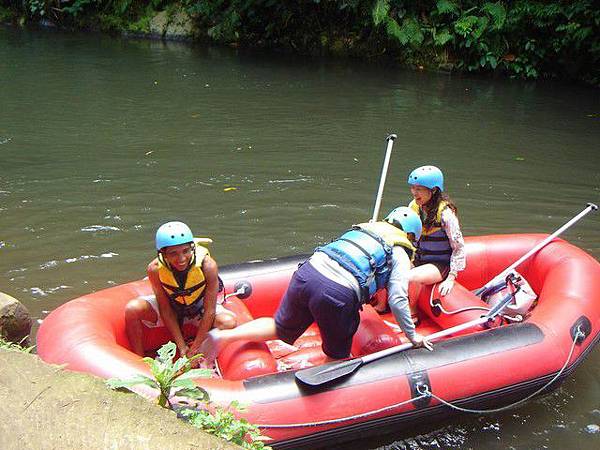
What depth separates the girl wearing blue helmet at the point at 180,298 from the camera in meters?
3.59

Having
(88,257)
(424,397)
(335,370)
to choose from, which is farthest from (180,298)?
(88,257)

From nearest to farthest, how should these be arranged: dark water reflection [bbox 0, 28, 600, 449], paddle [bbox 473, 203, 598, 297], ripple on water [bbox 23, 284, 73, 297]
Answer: paddle [bbox 473, 203, 598, 297]
ripple on water [bbox 23, 284, 73, 297]
dark water reflection [bbox 0, 28, 600, 449]

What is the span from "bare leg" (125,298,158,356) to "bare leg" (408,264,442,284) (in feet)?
5.64

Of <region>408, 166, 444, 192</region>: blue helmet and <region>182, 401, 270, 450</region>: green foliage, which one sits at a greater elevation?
<region>408, 166, 444, 192</region>: blue helmet

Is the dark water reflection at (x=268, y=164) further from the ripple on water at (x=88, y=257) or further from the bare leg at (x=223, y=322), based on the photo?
the bare leg at (x=223, y=322)

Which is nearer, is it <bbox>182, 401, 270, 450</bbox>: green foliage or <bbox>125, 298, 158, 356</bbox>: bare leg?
<bbox>182, 401, 270, 450</bbox>: green foliage

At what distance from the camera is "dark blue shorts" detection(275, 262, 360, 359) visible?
3369 mm

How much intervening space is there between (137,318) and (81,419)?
1.92m

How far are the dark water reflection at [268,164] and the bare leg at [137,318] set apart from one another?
4.26 feet

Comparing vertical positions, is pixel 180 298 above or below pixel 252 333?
above

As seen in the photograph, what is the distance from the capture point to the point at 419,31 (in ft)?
44.3

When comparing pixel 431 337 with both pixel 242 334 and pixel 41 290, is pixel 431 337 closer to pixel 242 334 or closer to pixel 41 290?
pixel 242 334

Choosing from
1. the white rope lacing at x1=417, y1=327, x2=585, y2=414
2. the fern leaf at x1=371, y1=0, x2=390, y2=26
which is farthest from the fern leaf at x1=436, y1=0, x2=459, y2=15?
the white rope lacing at x1=417, y1=327, x2=585, y2=414

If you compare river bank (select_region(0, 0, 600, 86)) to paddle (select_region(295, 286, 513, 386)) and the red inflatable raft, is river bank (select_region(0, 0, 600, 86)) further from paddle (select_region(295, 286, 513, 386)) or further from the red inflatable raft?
paddle (select_region(295, 286, 513, 386))
